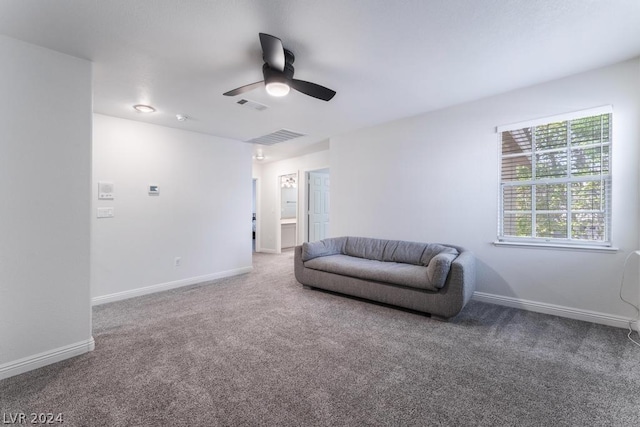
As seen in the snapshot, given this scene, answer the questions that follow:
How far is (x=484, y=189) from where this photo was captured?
346 cm

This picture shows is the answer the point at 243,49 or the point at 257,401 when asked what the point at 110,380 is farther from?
the point at 243,49

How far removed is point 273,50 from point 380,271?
8.29 ft

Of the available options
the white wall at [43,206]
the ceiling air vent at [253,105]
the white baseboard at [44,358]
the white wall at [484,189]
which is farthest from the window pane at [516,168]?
the white baseboard at [44,358]

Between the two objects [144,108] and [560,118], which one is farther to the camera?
[144,108]

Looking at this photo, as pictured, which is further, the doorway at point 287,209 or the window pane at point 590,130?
the doorway at point 287,209

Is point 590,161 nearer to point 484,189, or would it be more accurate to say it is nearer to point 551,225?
point 551,225

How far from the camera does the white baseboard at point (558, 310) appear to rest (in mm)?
2703

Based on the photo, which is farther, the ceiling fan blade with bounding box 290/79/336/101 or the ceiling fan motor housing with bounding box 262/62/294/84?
the ceiling fan blade with bounding box 290/79/336/101

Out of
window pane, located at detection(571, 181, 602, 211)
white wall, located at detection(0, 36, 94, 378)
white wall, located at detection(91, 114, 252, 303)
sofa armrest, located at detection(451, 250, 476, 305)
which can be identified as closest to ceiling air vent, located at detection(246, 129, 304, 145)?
white wall, located at detection(91, 114, 252, 303)

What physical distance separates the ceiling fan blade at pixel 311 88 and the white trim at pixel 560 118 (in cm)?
225

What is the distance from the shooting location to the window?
280cm

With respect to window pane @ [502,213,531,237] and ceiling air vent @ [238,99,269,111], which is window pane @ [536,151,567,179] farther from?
ceiling air vent @ [238,99,269,111]

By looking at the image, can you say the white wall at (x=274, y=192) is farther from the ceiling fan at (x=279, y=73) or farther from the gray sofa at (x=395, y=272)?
the ceiling fan at (x=279, y=73)

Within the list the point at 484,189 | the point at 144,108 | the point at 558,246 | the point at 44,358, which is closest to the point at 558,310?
the point at 558,246
